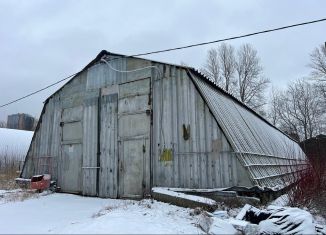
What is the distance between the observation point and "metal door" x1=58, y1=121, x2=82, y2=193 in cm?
1380

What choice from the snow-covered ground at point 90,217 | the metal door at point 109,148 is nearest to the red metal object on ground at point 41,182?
the snow-covered ground at point 90,217

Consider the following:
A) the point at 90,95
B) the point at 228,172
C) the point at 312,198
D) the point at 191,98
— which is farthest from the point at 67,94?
the point at 312,198

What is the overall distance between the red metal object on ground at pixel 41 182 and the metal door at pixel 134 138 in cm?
385

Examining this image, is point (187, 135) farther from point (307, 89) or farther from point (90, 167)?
point (307, 89)

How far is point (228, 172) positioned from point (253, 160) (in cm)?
143

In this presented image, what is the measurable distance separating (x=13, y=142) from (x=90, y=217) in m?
28.3

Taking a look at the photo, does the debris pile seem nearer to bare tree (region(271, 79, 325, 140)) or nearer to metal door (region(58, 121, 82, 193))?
metal door (region(58, 121, 82, 193))

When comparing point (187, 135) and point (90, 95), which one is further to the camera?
point (90, 95)

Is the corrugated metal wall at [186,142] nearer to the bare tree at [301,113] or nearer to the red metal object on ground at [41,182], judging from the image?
the red metal object on ground at [41,182]

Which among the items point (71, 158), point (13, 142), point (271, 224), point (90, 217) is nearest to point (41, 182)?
point (71, 158)

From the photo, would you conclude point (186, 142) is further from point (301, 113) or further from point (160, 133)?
point (301, 113)

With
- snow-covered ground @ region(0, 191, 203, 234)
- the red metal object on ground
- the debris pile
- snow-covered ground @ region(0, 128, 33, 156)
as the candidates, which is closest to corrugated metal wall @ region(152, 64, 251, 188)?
snow-covered ground @ region(0, 191, 203, 234)

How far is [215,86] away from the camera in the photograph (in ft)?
44.5

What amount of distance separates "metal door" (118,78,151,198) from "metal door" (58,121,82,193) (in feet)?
7.65
